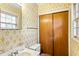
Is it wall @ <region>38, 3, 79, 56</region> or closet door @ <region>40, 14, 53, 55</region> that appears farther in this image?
closet door @ <region>40, 14, 53, 55</region>

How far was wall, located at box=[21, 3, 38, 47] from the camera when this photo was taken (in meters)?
1.19

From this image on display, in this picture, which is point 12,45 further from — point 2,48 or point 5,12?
point 5,12

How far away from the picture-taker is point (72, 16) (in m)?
1.14

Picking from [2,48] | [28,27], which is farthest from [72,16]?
[2,48]

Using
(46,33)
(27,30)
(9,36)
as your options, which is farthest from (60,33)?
(9,36)

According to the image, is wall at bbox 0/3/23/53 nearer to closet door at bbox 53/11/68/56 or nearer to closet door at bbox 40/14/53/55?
closet door at bbox 40/14/53/55

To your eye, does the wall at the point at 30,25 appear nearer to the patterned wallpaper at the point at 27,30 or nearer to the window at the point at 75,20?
the patterned wallpaper at the point at 27,30

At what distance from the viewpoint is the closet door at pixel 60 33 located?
45.9 inches

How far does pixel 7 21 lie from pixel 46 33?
0.51 meters

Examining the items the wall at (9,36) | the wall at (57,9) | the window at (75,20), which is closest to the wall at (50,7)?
the wall at (57,9)

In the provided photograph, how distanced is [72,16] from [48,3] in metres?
0.35

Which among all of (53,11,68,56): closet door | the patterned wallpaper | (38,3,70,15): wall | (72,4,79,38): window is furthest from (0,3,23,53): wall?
(72,4,79,38): window

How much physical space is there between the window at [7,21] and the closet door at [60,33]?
0.53 metres

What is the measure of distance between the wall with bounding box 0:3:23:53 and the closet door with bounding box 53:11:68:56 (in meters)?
0.46
